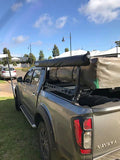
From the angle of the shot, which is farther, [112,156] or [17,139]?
[17,139]

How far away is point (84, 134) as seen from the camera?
160 centimetres

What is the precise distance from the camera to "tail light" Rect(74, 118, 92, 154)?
1589 millimetres

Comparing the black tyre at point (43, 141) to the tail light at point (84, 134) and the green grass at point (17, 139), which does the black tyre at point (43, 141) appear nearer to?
the green grass at point (17, 139)

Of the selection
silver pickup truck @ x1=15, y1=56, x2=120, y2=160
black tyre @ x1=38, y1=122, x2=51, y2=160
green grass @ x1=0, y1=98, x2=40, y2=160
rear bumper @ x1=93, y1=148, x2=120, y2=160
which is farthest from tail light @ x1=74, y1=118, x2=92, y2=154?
green grass @ x1=0, y1=98, x2=40, y2=160

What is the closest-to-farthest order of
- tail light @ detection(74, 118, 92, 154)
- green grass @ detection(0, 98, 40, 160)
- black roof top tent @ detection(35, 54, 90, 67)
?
tail light @ detection(74, 118, 92, 154) < black roof top tent @ detection(35, 54, 90, 67) < green grass @ detection(0, 98, 40, 160)

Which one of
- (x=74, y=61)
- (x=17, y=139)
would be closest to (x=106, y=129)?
(x=74, y=61)

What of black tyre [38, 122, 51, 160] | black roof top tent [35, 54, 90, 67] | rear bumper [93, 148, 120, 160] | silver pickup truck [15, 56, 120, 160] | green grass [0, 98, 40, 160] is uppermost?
black roof top tent [35, 54, 90, 67]

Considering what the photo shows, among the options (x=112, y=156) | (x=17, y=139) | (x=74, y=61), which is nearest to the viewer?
(x=112, y=156)

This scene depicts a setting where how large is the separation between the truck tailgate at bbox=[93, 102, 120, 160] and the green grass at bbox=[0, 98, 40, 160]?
5.49 feet

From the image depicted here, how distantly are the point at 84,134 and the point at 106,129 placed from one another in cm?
29

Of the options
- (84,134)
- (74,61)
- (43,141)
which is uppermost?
(74,61)

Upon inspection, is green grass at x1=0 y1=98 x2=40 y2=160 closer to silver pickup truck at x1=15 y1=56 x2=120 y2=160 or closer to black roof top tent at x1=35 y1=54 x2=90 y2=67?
silver pickup truck at x1=15 y1=56 x2=120 y2=160

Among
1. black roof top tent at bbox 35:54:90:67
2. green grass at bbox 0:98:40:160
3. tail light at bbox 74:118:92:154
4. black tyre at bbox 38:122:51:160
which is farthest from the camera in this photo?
green grass at bbox 0:98:40:160

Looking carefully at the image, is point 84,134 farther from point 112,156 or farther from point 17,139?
point 17,139
